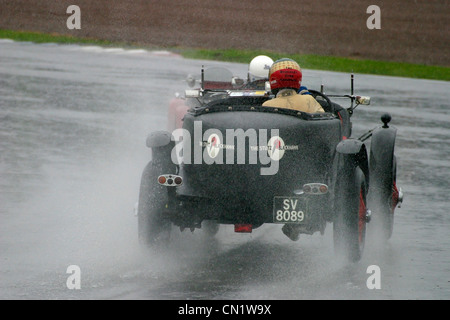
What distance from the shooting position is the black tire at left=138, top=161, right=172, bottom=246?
771cm

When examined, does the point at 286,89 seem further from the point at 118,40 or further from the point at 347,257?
the point at 118,40

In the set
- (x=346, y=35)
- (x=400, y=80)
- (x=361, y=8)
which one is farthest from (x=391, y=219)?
(x=361, y=8)

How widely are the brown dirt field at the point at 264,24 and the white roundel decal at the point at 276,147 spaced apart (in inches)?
1877

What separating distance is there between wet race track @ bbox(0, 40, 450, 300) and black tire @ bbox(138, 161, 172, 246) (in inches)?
6.4

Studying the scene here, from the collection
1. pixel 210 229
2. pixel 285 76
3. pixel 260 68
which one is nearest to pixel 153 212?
pixel 210 229

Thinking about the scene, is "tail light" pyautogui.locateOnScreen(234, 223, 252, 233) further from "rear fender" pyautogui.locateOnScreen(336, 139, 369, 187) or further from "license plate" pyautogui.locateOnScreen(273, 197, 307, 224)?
"rear fender" pyautogui.locateOnScreen(336, 139, 369, 187)

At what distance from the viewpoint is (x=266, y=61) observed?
39.9ft

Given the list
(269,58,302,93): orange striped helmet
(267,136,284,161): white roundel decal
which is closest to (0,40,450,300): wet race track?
(267,136,284,161): white roundel decal

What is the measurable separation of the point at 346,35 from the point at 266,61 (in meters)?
49.3

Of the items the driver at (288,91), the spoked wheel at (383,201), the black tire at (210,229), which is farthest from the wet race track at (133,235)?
the driver at (288,91)

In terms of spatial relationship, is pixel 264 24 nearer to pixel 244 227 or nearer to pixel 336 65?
pixel 336 65

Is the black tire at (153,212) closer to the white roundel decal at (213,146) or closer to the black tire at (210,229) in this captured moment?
the white roundel decal at (213,146)

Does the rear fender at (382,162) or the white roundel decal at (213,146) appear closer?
the white roundel decal at (213,146)

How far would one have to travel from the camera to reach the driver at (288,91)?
8.05 meters
